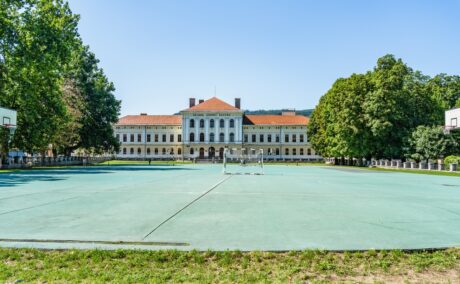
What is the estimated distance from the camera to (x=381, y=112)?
50062mm

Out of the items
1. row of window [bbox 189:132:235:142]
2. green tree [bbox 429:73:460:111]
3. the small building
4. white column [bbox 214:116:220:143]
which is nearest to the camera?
the small building

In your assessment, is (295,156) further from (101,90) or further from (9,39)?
(9,39)

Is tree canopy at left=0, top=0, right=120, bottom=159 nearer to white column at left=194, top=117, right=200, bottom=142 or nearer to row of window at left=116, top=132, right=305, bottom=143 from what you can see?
white column at left=194, top=117, right=200, bottom=142

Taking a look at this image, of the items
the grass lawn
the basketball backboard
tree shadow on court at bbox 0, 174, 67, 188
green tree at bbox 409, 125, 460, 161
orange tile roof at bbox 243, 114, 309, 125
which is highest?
orange tile roof at bbox 243, 114, 309, 125

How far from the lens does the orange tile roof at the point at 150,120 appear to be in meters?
97.9

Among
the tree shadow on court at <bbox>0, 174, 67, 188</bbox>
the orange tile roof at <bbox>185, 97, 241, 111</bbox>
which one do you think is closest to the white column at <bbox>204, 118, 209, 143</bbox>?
the orange tile roof at <bbox>185, 97, 241, 111</bbox>

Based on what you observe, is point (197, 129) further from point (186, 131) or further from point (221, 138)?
point (221, 138)

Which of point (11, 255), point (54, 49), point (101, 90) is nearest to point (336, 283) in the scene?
point (11, 255)

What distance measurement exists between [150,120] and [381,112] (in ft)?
210

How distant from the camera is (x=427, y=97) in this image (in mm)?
54688

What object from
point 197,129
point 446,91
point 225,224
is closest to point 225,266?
point 225,224

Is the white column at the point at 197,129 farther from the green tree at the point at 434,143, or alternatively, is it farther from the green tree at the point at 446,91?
the green tree at the point at 434,143

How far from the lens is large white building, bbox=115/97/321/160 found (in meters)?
92.6

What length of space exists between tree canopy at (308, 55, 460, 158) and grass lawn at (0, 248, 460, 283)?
4734cm
